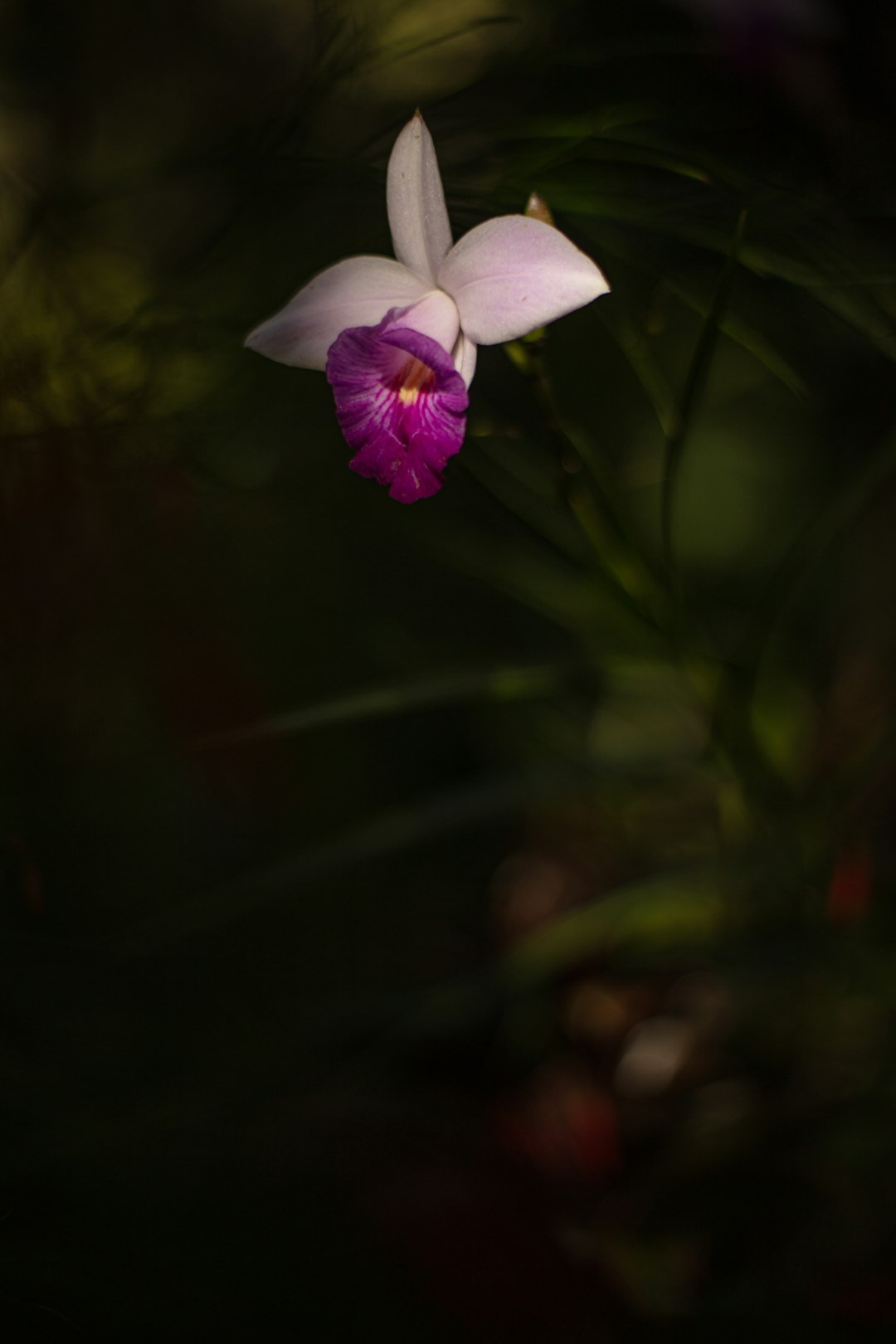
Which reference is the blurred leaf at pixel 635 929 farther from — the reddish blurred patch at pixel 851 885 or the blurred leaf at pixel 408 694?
→ the blurred leaf at pixel 408 694

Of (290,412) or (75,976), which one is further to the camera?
(290,412)

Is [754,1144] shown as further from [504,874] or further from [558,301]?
[558,301]

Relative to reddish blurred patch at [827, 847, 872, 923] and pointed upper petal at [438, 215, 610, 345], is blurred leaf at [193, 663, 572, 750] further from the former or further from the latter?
reddish blurred patch at [827, 847, 872, 923]

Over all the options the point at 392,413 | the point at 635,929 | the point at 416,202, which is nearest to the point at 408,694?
the point at 392,413

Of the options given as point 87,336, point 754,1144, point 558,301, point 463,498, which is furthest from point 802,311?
point 754,1144

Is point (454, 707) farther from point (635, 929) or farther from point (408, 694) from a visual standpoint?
point (408, 694)

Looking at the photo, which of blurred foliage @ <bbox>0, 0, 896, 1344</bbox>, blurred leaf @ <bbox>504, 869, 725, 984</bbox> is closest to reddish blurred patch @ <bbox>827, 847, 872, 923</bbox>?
blurred foliage @ <bbox>0, 0, 896, 1344</bbox>
